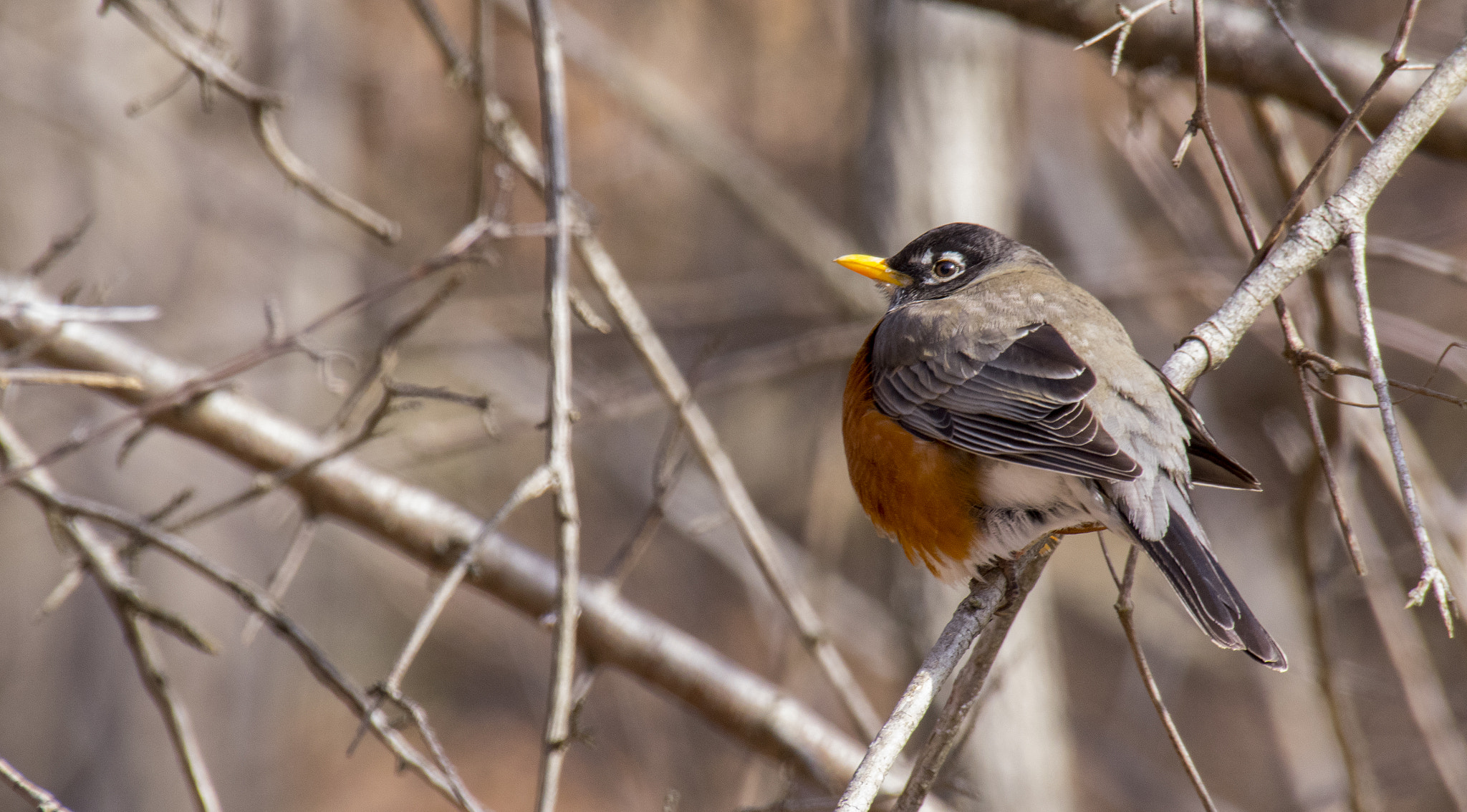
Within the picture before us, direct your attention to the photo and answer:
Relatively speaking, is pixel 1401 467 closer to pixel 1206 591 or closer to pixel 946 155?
pixel 1206 591

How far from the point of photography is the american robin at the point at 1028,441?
2141mm

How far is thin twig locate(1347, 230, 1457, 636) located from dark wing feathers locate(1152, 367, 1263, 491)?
0.46m

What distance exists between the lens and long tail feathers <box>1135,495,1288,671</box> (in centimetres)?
187

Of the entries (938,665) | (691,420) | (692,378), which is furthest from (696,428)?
(938,665)

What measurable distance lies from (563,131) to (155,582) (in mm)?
4963

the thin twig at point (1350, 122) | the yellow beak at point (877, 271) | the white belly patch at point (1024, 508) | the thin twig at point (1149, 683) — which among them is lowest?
the thin twig at point (1149, 683)

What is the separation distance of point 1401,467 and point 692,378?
191 cm

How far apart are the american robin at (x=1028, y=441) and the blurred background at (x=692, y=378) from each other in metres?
0.45

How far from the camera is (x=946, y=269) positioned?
10.7 feet

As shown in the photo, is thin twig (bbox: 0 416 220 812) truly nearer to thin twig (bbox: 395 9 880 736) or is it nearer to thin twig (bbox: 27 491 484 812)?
thin twig (bbox: 27 491 484 812)

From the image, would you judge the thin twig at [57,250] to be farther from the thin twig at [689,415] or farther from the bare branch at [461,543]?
the thin twig at [689,415]

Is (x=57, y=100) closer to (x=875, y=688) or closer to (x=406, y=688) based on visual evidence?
(x=406, y=688)

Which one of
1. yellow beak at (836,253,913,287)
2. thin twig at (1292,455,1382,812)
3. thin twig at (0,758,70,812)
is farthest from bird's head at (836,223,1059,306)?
thin twig at (0,758,70,812)

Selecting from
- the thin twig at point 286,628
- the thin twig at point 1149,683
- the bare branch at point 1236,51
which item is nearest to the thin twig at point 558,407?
the thin twig at point 286,628
